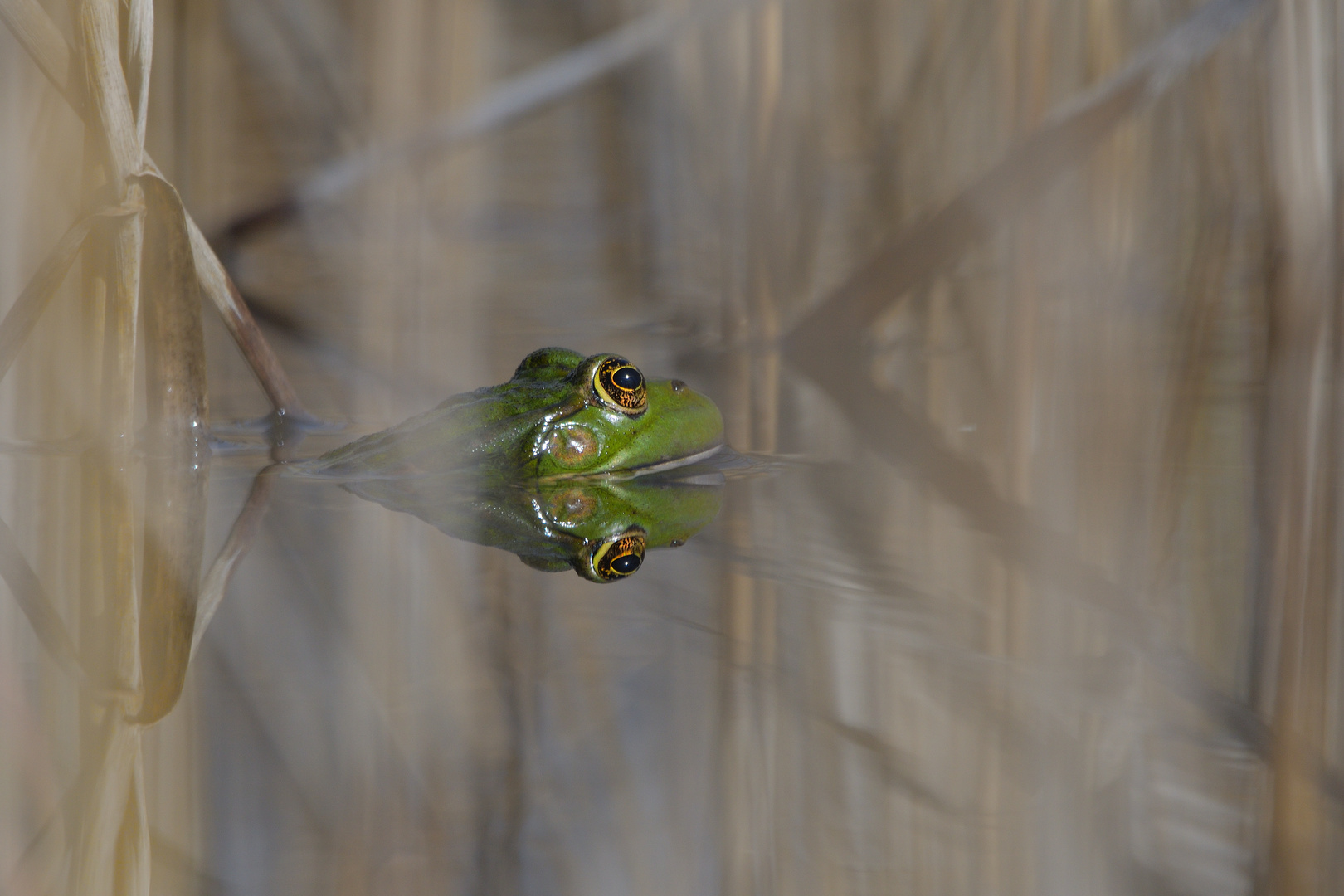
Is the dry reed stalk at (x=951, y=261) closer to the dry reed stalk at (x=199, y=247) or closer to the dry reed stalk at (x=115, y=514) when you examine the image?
the dry reed stalk at (x=115, y=514)

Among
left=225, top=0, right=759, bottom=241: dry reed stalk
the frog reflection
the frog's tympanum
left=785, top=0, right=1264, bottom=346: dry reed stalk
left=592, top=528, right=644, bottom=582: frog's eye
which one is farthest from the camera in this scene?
left=225, top=0, right=759, bottom=241: dry reed stalk

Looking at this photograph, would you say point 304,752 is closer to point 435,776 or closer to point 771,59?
point 435,776

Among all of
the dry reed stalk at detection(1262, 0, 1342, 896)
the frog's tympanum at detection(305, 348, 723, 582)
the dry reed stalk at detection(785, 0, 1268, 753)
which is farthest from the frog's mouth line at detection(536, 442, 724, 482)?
the dry reed stalk at detection(1262, 0, 1342, 896)

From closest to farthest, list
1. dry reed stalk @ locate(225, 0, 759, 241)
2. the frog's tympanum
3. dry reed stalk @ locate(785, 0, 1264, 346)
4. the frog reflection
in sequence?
1. the frog reflection
2. the frog's tympanum
3. dry reed stalk @ locate(785, 0, 1264, 346)
4. dry reed stalk @ locate(225, 0, 759, 241)

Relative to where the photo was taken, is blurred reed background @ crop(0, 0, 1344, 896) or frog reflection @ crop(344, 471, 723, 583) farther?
frog reflection @ crop(344, 471, 723, 583)

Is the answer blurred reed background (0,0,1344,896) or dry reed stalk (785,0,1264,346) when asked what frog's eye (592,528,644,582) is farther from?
dry reed stalk (785,0,1264,346)

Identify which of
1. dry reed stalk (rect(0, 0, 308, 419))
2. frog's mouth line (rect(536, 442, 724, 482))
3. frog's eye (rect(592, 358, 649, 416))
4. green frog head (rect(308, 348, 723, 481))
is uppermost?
dry reed stalk (rect(0, 0, 308, 419))

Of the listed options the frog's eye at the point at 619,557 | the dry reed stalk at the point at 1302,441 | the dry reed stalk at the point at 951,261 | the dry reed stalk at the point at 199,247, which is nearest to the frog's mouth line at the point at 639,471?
the dry reed stalk at the point at 951,261
